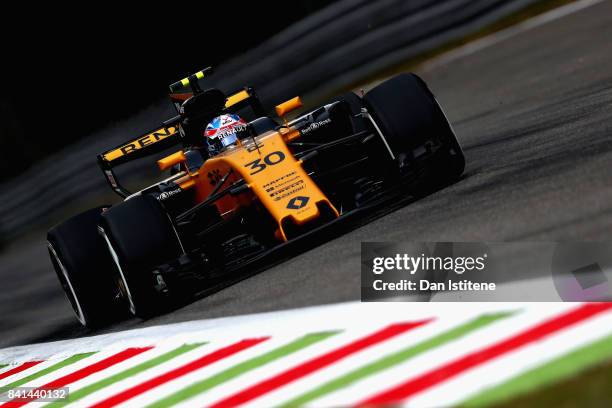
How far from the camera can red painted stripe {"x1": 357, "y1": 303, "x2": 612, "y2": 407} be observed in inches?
152

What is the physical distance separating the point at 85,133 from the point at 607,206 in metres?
12.4

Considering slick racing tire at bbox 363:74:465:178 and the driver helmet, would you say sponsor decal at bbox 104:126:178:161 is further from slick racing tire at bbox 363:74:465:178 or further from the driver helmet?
slick racing tire at bbox 363:74:465:178

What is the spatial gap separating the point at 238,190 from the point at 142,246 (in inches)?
26.5

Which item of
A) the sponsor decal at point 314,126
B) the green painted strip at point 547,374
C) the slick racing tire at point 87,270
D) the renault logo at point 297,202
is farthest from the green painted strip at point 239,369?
the sponsor decal at point 314,126

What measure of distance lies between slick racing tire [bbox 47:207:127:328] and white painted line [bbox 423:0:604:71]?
6.67 meters

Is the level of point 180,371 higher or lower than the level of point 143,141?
lower

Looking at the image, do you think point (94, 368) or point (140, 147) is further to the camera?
point (140, 147)

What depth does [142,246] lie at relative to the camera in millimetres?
7000

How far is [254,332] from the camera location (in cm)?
559

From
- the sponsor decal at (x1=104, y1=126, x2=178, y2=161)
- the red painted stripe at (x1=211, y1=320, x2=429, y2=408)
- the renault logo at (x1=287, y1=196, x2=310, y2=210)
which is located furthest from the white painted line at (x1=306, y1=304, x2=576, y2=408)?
the sponsor decal at (x1=104, y1=126, x2=178, y2=161)

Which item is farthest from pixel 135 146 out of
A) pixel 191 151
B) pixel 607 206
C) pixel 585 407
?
pixel 585 407

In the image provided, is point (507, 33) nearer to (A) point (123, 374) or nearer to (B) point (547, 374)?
(A) point (123, 374)

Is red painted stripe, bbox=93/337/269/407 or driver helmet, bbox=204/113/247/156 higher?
driver helmet, bbox=204/113/247/156

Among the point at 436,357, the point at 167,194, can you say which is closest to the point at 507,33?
the point at 167,194
